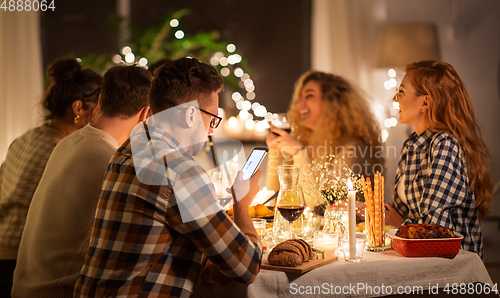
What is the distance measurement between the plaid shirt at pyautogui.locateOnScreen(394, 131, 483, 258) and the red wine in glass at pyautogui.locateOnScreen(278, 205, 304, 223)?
56cm

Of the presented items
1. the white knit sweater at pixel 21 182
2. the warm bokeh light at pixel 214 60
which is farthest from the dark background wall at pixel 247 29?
the white knit sweater at pixel 21 182

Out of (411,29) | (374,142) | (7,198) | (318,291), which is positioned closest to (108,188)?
(318,291)

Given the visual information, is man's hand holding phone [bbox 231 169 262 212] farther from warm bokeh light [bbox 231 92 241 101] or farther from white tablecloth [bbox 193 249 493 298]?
warm bokeh light [bbox 231 92 241 101]

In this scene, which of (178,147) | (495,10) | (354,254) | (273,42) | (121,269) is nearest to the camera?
(121,269)

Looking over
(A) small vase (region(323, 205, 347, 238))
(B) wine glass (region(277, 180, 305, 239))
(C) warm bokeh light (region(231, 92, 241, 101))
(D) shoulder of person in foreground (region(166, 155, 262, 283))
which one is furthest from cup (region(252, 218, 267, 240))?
(C) warm bokeh light (region(231, 92, 241, 101))

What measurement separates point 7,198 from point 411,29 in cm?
316

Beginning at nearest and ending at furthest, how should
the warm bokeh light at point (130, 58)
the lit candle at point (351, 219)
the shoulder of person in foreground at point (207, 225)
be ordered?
1. the shoulder of person in foreground at point (207, 225)
2. the lit candle at point (351, 219)
3. the warm bokeh light at point (130, 58)

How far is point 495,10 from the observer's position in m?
3.37

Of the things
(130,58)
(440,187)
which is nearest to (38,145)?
(440,187)

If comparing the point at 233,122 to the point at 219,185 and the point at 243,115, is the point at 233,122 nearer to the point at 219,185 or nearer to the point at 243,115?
the point at 243,115

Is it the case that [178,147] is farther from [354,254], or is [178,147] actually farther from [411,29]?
[411,29]

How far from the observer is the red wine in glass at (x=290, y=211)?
1.43m

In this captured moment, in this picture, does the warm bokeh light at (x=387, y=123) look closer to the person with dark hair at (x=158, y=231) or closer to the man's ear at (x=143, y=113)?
the man's ear at (x=143, y=113)

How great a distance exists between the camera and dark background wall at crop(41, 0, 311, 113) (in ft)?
14.9
